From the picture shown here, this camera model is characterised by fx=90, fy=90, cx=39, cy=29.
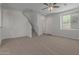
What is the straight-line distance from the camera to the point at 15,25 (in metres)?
1.85

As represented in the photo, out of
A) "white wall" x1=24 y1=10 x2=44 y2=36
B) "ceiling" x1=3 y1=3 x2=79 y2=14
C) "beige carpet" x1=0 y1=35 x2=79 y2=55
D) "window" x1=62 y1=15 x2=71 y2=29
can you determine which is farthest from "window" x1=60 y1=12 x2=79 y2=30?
"white wall" x1=24 y1=10 x2=44 y2=36

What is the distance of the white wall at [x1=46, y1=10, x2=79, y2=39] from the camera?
181 centimetres

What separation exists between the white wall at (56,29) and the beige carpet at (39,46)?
102 mm

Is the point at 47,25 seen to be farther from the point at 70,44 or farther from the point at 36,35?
the point at 70,44

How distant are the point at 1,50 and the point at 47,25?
1060 mm

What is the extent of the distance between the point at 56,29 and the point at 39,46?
0.52 meters

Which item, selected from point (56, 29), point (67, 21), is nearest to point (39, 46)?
point (56, 29)

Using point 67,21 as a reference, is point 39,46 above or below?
below

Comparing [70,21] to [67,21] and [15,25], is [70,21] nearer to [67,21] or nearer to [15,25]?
[67,21]

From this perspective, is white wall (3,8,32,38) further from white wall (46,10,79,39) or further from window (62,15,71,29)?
window (62,15,71,29)

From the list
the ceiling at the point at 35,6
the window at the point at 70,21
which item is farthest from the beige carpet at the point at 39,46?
the ceiling at the point at 35,6

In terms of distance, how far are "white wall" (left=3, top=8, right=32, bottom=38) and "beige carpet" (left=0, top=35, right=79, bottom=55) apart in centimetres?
11

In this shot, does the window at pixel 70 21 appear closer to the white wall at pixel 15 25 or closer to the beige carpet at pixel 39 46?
the beige carpet at pixel 39 46

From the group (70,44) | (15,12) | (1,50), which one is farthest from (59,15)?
(1,50)
